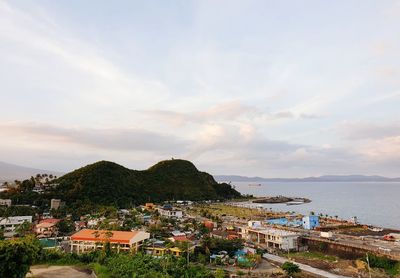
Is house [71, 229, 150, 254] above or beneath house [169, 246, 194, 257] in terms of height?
above

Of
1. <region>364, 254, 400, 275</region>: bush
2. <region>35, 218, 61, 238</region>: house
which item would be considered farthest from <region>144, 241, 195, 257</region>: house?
<region>35, 218, 61, 238</region>: house

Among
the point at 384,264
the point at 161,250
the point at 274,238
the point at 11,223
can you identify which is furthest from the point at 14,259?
the point at 11,223

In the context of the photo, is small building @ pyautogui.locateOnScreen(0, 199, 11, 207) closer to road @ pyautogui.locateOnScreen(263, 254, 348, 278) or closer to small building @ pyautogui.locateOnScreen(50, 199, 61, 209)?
small building @ pyautogui.locateOnScreen(50, 199, 61, 209)

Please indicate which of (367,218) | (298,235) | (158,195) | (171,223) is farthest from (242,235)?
(158,195)

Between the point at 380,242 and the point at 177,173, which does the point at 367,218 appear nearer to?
the point at 380,242

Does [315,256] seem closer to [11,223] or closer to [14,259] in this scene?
[14,259]

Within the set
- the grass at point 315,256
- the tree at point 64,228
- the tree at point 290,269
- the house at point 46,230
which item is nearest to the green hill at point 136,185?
the house at point 46,230

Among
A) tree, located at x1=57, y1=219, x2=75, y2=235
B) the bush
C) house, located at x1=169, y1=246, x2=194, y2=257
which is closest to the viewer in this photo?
the bush
